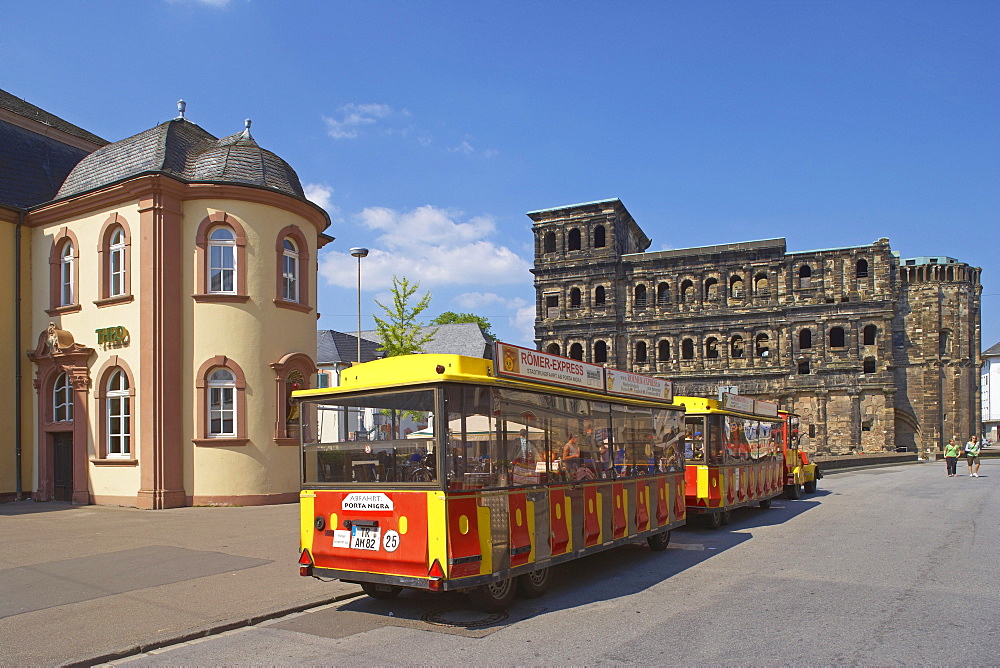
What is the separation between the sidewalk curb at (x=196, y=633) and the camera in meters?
Answer: 6.93

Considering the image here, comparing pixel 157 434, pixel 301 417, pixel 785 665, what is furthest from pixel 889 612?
pixel 157 434

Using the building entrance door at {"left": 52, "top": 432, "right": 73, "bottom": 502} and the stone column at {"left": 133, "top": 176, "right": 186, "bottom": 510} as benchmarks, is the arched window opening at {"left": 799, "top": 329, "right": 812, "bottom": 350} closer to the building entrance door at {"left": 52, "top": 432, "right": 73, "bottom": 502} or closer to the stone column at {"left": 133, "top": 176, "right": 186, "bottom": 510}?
the stone column at {"left": 133, "top": 176, "right": 186, "bottom": 510}

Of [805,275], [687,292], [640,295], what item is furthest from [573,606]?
[640,295]

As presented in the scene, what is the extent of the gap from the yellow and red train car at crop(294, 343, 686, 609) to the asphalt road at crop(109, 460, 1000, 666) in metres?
0.50

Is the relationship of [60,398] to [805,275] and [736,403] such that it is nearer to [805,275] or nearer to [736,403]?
[736,403]

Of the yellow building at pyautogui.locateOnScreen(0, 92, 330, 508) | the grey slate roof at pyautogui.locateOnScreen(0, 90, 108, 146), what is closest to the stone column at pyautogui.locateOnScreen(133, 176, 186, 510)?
the yellow building at pyautogui.locateOnScreen(0, 92, 330, 508)

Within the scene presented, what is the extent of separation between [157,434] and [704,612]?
49.4 feet

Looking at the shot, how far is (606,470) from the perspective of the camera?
10898 millimetres

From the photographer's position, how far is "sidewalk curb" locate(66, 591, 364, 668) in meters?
6.93

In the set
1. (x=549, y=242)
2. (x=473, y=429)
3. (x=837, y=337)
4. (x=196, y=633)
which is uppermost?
(x=549, y=242)

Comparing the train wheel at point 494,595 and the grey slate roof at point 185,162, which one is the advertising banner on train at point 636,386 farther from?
the grey slate roof at point 185,162

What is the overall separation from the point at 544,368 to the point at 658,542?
16.2 ft

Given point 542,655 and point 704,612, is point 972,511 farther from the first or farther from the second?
point 542,655

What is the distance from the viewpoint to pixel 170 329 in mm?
19875
